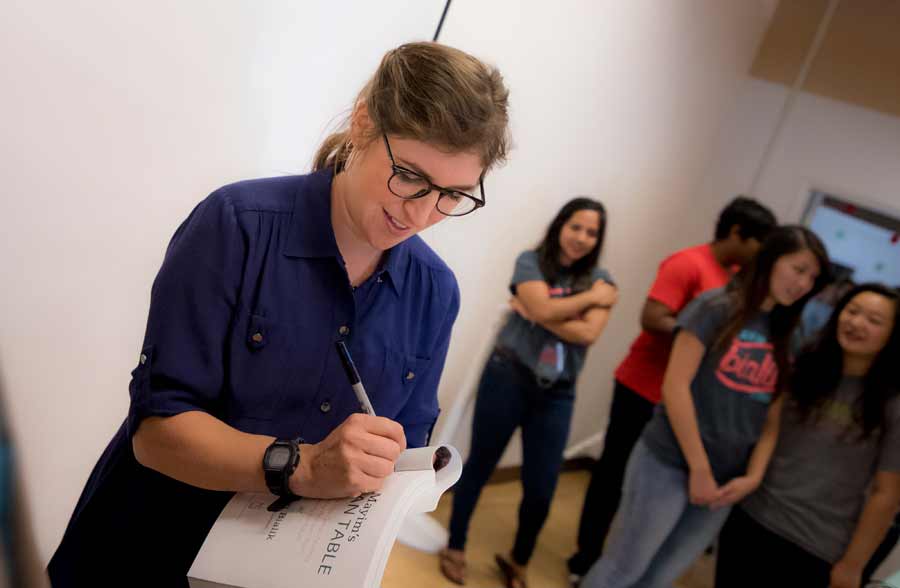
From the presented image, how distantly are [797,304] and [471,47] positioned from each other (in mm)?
1269

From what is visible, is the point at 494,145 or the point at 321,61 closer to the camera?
the point at 494,145

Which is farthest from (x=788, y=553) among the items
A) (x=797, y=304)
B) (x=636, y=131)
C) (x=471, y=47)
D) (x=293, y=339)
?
(x=293, y=339)

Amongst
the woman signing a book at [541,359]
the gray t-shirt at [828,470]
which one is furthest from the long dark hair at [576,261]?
the gray t-shirt at [828,470]

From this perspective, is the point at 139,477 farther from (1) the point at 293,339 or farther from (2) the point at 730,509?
(2) the point at 730,509

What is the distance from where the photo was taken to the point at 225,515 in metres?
A: 0.93

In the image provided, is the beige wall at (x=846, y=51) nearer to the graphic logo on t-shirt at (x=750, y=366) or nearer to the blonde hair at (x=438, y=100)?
the graphic logo on t-shirt at (x=750, y=366)

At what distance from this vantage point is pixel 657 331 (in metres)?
2.78

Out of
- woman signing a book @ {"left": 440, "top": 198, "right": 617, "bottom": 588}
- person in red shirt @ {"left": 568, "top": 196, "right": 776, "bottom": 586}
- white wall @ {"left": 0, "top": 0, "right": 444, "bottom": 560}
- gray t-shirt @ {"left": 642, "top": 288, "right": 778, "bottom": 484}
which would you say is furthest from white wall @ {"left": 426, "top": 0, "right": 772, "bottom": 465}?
gray t-shirt @ {"left": 642, "top": 288, "right": 778, "bottom": 484}

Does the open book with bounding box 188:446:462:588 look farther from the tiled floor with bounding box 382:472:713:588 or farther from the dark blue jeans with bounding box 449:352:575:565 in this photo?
the dark blue jeans with bounding box 449:352:575:565

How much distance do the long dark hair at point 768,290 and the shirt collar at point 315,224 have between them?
4.92 feet

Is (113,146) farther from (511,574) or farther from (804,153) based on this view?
(804,153)

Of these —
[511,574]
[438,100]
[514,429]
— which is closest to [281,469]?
[438,100]

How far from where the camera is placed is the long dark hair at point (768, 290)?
7.28ft

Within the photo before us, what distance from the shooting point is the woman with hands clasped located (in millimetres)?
2232
